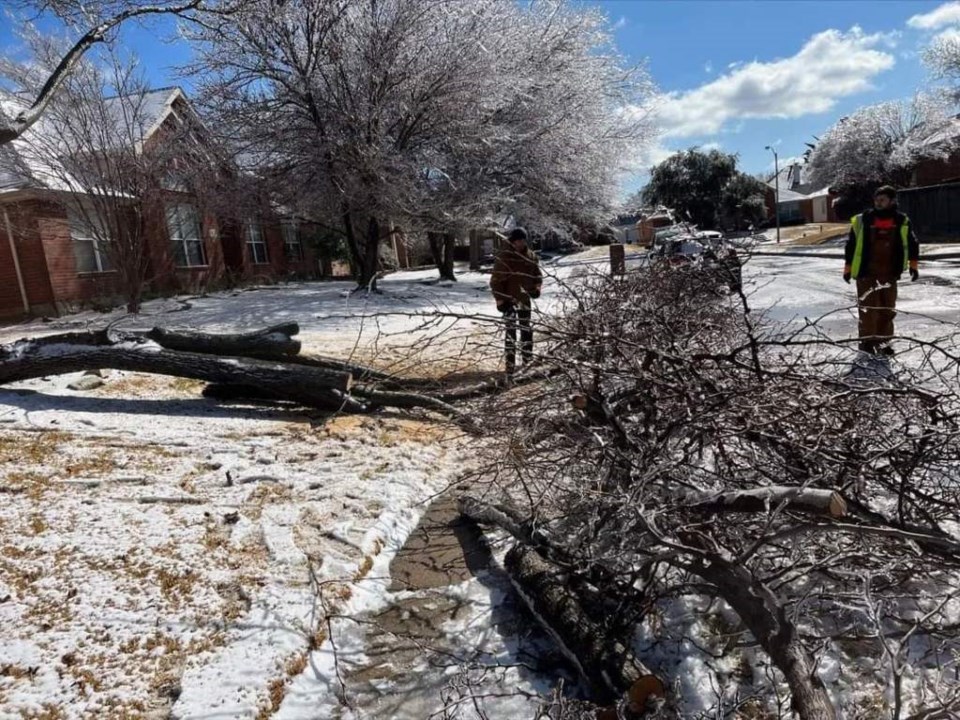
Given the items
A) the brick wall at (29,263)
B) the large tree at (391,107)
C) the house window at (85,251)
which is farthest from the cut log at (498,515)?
the brick wall at (29,263)

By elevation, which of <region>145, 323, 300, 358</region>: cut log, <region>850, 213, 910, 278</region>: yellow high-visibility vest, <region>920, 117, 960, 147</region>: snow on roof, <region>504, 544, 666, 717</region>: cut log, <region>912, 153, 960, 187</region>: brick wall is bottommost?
<region>504, 544, 666, 717</region>: cut log

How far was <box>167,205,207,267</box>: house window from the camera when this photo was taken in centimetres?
1744

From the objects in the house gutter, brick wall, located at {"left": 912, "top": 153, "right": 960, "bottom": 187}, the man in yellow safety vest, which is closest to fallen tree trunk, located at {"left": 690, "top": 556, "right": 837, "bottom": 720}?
the man in yellow safety vest

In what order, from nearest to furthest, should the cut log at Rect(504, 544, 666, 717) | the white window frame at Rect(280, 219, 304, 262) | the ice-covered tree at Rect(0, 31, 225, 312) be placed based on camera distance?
the cut log at Rect(504, 544, 666, 717), the ice-covered tree at Rect(0, 31, 225, 312), the white window frame at Rect(280, 219, 304, 262)

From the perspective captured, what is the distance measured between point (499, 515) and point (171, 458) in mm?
2474

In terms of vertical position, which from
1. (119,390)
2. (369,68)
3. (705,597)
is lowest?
(705,597)

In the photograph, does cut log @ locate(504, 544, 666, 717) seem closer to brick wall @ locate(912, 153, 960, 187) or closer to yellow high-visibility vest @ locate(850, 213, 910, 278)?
yellow high-visibility vest @ locate(850, 213, 910, 278)

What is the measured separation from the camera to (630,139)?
1884 centimetres

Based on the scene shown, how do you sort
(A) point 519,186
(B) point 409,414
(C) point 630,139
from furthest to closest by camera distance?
(C) point 630,139
(A) point 519,186
(B) point 409,414

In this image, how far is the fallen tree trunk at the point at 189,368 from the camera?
5.60m

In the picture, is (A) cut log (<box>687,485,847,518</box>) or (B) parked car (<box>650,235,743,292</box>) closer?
(A) cut log (<box>687,485,847,518</box>)

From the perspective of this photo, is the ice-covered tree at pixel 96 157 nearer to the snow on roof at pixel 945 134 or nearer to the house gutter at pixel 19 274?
the house gutter at pixel 19 274

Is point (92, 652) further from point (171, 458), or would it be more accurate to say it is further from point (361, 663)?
point (171, 458)

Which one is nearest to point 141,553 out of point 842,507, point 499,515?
point 499,515
